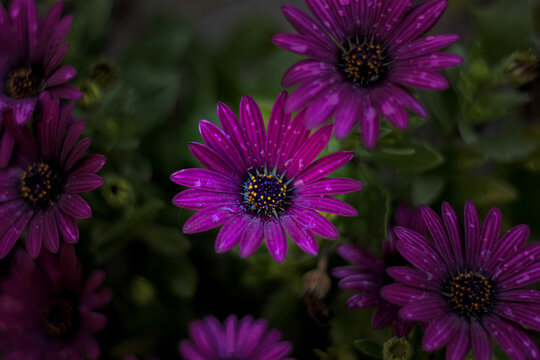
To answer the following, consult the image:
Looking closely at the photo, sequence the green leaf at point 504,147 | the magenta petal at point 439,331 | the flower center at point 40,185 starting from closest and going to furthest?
1. the magenta petal at point 439,331
2. the flower center at point 40,185
3. the green leaf at point 504,147

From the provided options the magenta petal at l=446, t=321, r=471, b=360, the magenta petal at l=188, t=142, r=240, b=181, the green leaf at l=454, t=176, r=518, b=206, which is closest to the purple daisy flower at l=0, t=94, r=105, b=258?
the magenta petal at l=188, t=142, r=240, b=181

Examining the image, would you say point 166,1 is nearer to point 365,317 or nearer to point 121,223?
point 121,223

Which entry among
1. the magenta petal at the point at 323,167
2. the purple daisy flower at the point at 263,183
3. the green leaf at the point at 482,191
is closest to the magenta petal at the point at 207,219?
the purple daisy flower at the point at 263,183

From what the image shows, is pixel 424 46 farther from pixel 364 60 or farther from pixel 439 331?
pixel 439 331

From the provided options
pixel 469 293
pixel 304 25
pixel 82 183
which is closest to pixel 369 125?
pixel 304 25

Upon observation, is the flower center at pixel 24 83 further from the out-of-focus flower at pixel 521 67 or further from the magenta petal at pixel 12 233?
the out-of-focus flower at pixel 521 67

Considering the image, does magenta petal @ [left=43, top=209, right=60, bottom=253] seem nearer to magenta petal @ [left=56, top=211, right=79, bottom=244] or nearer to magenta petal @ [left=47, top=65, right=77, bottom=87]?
magenta petal @ [left=56, top=211, right=79, bottom=244]
